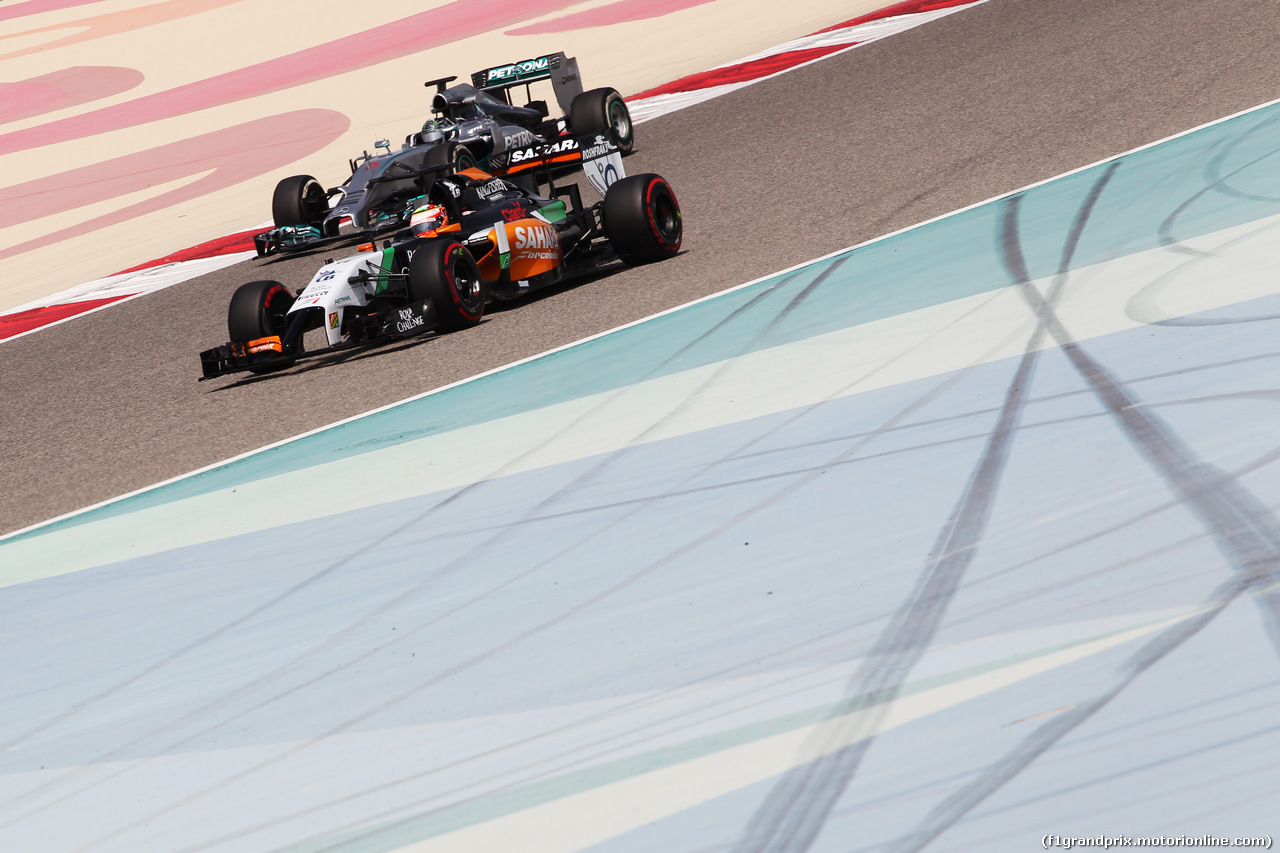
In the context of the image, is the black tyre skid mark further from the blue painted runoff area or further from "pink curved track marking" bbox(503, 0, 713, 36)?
"pink curved track marking" bbox(503, 0, 713, 36)

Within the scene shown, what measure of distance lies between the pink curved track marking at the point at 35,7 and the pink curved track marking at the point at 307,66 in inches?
393

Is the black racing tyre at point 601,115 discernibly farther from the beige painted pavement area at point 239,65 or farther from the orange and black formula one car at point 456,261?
the orange and black formula one car at point 456,261

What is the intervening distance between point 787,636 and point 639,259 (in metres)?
6.42

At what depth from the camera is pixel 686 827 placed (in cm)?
296

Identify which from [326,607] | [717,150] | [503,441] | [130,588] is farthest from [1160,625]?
[717,150]

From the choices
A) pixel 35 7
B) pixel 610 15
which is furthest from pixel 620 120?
pixel 35 7

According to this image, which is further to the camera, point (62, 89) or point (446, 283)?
point (62, 89)

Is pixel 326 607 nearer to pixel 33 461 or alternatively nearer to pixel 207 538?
pixel 207 538

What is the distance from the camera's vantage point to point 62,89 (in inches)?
1077

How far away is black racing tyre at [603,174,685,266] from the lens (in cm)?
972

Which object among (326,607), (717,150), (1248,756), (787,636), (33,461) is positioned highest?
(717,150)

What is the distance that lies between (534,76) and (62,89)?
16.1m

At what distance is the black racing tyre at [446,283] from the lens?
8.80 m

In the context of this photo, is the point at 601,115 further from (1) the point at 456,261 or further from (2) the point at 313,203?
(1) the point at 456,261
